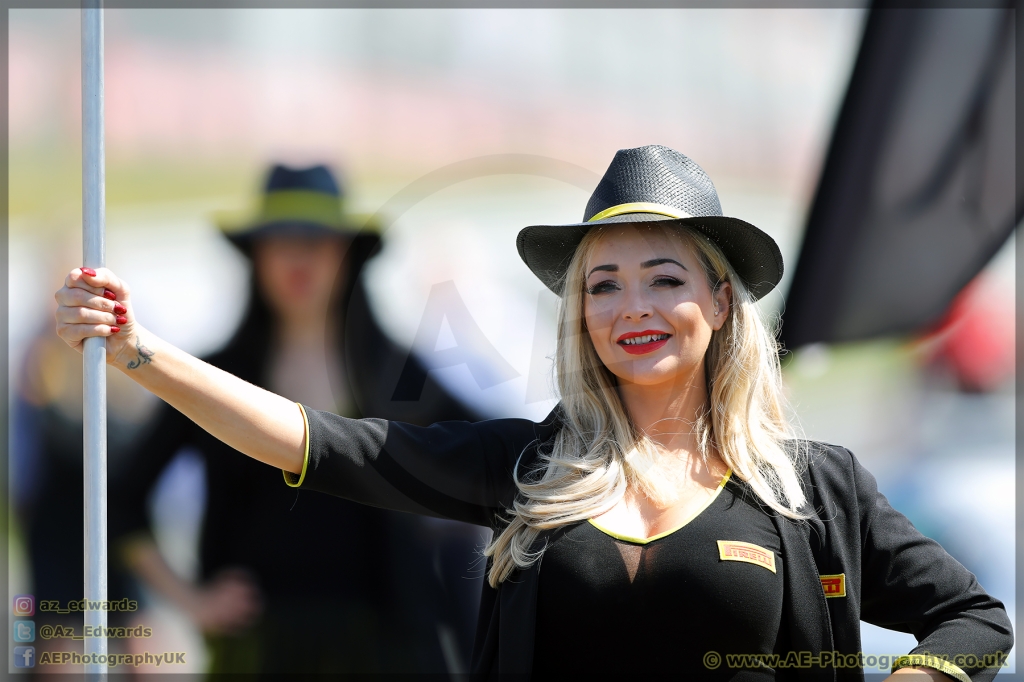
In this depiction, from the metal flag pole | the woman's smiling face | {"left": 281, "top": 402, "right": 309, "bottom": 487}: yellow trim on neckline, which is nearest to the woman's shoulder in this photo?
the woman's smiling face

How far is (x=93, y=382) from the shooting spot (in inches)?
64.0

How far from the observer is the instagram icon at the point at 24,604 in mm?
2516

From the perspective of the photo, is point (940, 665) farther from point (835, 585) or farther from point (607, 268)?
point (607, 268)

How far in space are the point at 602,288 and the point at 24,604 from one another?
2037 millimetres

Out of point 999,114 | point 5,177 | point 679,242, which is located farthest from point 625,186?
point 5,177

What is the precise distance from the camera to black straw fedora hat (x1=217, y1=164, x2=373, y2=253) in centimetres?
256

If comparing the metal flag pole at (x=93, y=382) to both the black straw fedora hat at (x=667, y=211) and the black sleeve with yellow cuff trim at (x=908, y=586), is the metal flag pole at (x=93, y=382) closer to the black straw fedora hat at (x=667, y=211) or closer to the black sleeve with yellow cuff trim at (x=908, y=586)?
the black straw fedora hat at (x=667, y=211)

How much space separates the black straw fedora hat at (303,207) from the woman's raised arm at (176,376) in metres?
0.92

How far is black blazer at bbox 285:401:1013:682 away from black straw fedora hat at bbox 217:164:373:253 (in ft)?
2.98

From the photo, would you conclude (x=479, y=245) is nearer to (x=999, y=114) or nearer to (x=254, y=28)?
(x=254, y=28)

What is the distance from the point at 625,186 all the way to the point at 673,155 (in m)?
0.20

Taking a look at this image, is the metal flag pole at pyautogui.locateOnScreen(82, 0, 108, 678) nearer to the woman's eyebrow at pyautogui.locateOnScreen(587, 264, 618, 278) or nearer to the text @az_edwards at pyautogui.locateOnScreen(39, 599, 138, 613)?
the text @az_edwards at pyautogui.locateOnScreen(39, 599, 138, 613)

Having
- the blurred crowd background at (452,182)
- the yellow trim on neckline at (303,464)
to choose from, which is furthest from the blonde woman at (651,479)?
the blurred crowd background at (452,182)

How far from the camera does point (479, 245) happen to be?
261 centimetres
